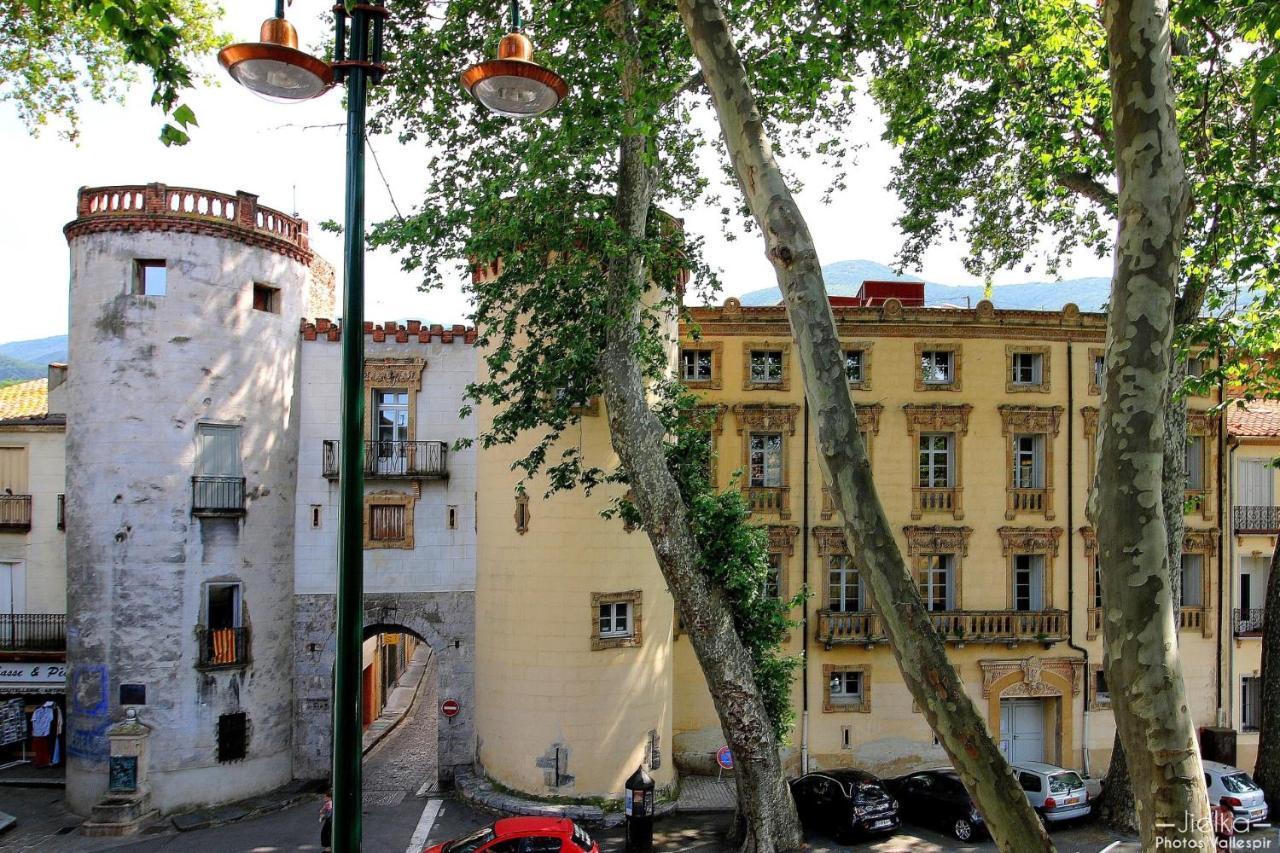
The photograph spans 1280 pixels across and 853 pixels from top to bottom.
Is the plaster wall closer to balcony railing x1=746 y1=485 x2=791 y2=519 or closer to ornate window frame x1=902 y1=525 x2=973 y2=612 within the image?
balcony railing x1=746 y1=485 x2=791 y2=519

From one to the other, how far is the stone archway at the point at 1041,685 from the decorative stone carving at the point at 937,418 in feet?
20.0

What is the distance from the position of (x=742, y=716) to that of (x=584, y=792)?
526cm

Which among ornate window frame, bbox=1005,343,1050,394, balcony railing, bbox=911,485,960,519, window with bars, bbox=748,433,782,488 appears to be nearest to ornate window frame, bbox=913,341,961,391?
ornate window frame, bbox=1005,343,1050,394

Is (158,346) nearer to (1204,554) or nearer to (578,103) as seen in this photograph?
(578,103)

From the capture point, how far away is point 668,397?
639 inches

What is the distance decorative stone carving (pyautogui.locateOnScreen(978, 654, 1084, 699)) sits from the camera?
21.2 metres

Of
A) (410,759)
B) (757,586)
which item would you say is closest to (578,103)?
(757,586)

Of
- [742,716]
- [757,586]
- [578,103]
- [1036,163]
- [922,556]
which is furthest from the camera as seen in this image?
[922,556]

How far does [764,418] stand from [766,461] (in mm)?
1140

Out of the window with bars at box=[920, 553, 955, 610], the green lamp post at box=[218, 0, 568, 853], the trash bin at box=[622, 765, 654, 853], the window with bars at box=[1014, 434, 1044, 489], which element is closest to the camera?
the green lamp post at box=[218, 0, 568, 853]

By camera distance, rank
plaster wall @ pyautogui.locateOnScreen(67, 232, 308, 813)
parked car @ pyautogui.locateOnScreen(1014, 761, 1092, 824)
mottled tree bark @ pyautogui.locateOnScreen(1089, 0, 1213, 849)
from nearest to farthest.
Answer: mottled tree bark @ pyautogui.locateOnScreen(1089, 0, 1213, 849), parked car @ pyautogui.locateOnScreen(1014, 761, 1092, 824), plaster wall @ pyautogui.locateOnScreen(67, 232, 308, 813)

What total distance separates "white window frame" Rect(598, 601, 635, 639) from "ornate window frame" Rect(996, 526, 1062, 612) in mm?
10261

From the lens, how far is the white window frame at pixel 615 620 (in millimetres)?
18281

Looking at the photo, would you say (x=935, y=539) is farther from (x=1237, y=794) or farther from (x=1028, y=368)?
(x=1237, y=794)
